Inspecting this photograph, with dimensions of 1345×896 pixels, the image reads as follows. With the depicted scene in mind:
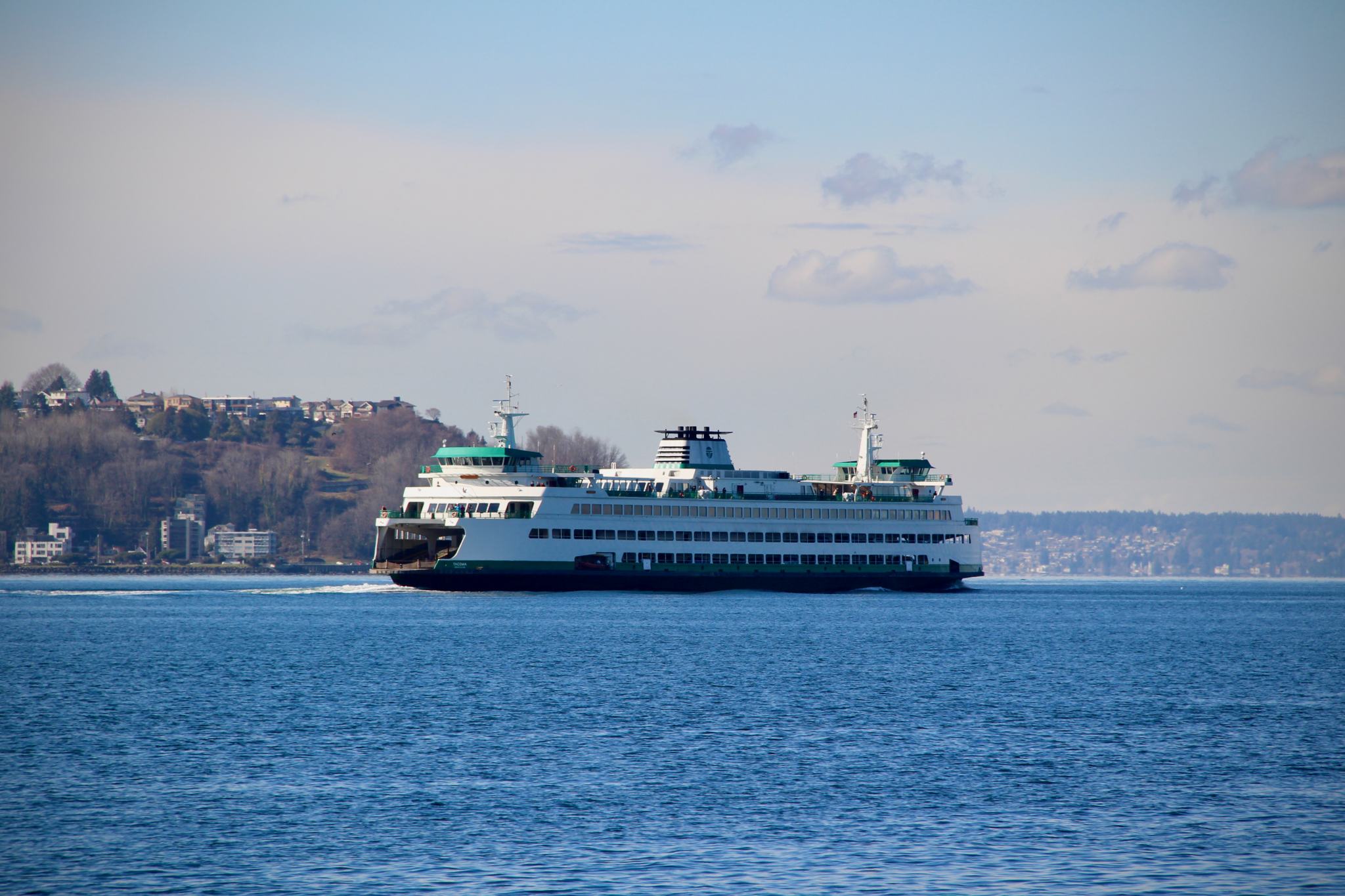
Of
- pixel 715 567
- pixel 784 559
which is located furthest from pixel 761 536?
pixel 715 567

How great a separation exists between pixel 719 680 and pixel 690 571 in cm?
5800

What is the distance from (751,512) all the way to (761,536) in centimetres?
209

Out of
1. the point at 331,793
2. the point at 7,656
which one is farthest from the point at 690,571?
the point at 331,793

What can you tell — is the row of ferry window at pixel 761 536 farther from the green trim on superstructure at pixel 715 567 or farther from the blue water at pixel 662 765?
the blue water at pixel 662 765

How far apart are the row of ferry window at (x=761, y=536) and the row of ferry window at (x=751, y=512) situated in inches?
45.2

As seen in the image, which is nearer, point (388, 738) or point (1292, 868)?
point (1292, 868)

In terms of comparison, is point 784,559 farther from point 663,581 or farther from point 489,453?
point 489,453

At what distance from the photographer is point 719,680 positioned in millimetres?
57125

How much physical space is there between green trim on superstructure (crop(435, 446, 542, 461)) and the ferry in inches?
4.0

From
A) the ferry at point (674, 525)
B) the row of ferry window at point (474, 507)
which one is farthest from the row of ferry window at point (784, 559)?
the row of ferry window at point (474, 507)

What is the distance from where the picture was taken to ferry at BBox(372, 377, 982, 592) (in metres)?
103

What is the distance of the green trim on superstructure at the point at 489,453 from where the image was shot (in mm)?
107062

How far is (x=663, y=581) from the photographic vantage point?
4481 inches

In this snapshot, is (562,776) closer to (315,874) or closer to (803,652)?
(315,874)
